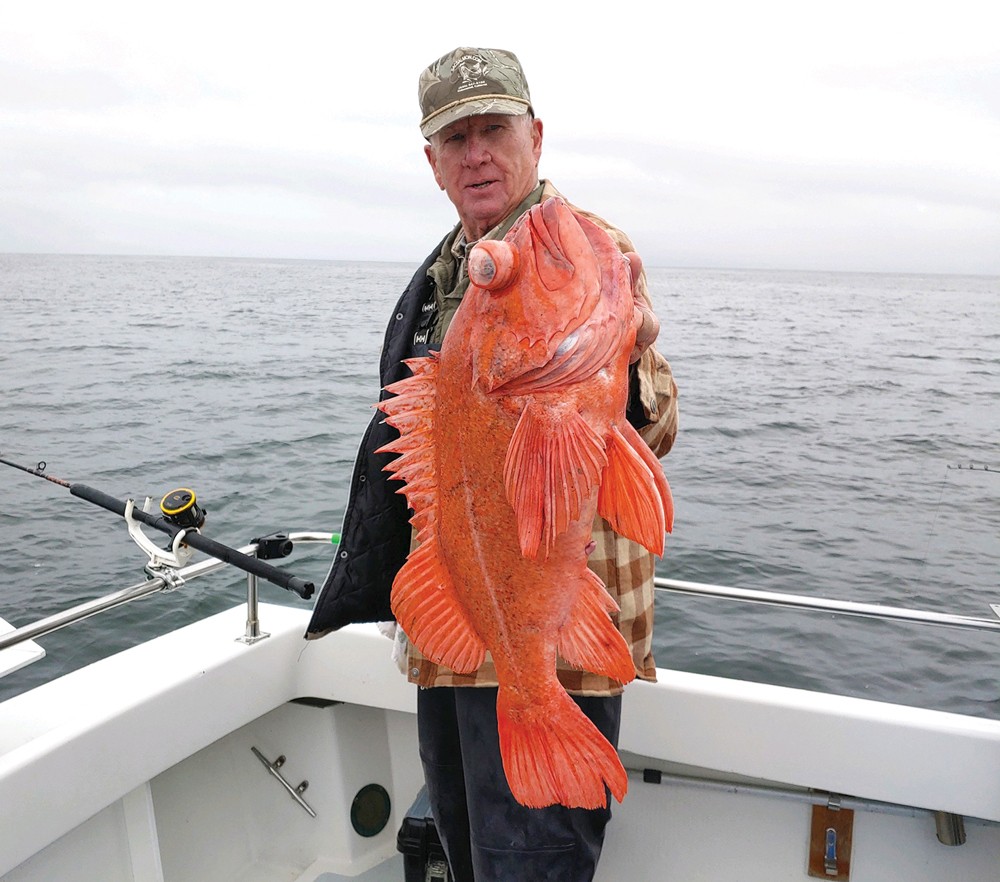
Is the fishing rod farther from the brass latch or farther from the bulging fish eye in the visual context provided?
the brass latch

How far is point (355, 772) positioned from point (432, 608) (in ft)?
7.83

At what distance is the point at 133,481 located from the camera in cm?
1198

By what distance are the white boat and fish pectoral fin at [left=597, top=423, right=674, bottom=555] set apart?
1.90m

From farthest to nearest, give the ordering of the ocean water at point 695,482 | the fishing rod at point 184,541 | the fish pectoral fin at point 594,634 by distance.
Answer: the ocean water at point 695,482 < the fishing rod at point 184,541 < the fish pectoral fin at point 594,634

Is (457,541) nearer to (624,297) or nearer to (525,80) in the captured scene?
(624,297)

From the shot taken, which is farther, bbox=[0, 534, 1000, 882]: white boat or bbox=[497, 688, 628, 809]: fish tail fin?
bbox=[0, 534, 1000, 882]: white boat

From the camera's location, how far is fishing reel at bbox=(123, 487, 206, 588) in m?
3.06

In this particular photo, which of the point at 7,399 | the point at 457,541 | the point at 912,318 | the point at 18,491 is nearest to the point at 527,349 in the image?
the point at 457,541

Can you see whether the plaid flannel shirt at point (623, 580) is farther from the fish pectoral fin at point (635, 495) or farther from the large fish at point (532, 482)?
the fish pectoral fin at point (635, 495)

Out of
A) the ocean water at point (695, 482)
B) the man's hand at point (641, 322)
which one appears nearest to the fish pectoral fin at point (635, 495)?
the man's hand at point (641, 322)

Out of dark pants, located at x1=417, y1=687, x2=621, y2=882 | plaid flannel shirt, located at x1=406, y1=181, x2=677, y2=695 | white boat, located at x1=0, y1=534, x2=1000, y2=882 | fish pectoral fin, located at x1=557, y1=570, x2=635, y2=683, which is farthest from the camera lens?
white boat, located at x1=0, y1=534, x2=1000, y2=882

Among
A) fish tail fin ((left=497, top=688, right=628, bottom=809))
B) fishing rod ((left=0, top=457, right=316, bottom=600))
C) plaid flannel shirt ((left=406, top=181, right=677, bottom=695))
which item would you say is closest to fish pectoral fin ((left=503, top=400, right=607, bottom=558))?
fish tail fin ((left=497, top=688, right=628, bottom=809))

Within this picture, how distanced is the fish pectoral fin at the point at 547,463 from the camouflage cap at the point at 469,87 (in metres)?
1.03

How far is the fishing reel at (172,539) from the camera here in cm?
Result: 306
